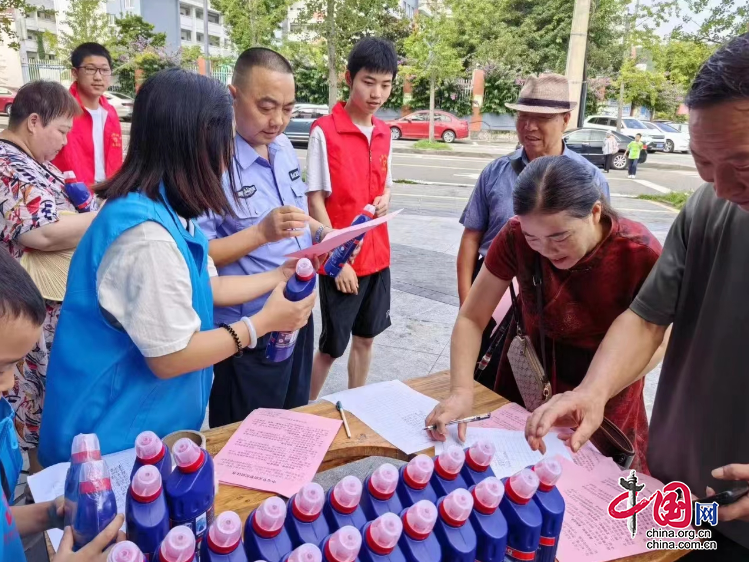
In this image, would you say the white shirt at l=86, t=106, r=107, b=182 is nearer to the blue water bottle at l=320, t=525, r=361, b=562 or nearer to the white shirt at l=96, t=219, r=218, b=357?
the white shirt at l=96, t=219, r=218, b=357

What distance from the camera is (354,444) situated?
1556 millimetres

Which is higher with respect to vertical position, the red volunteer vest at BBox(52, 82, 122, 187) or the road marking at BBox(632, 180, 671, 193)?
the red volunteer vest at BBox(52, 82, 122, 187)

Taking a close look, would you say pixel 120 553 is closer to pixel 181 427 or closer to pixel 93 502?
pixel 93 502

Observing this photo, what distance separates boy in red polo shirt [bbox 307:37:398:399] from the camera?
288cm

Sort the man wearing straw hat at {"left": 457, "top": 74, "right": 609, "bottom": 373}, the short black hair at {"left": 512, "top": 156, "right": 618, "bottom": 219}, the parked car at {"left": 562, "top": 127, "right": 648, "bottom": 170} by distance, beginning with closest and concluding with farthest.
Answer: the short black hair at {"left": 512, "top": 156, "right": 618, "bottom": 219}
the man wearing straw hat at {"left": 457, "top": 74, "right": 609, "bottom": 373}
the parked car at {"left": 562, "top": 127, "right": 648, "bottom": 170}

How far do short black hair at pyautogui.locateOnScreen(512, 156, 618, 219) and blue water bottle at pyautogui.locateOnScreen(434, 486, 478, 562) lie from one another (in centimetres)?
91

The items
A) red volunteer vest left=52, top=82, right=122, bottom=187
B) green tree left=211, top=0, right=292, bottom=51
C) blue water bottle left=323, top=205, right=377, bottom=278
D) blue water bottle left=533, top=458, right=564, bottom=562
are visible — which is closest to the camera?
blue water bottle left=533, top=458, right=564, bottom=562

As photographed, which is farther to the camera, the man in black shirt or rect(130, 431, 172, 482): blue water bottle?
the man in black shirt

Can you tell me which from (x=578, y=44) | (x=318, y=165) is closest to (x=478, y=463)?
(x=318, y=165)

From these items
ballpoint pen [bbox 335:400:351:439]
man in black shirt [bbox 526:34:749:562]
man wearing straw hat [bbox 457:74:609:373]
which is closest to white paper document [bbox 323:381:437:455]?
ballpoint pen [bbox 335:400:351:439]

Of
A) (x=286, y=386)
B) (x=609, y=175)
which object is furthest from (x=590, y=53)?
(x=286, y=386)

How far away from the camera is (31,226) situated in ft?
7.20

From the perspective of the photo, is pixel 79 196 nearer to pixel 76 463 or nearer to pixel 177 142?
pixel 177 142

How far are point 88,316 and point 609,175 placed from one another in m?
14.8
